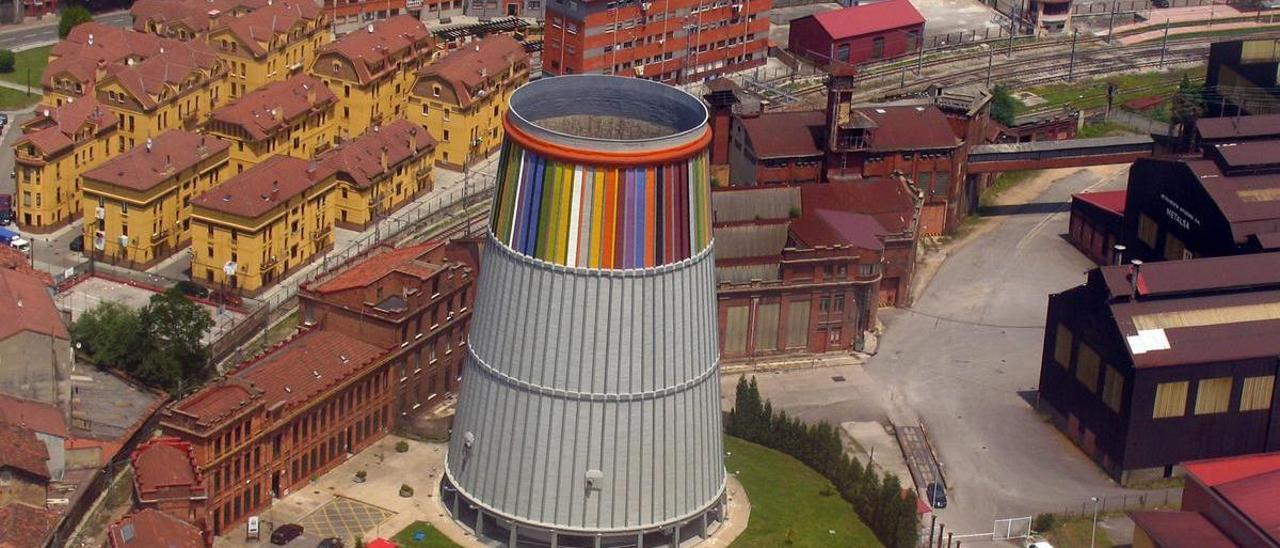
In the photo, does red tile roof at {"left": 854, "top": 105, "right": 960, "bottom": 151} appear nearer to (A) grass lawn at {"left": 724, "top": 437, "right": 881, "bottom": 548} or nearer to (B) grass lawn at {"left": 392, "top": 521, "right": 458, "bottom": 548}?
(A) grass lawn at {"left": 724, "top": 437, "right": 881, "bottom": 548}

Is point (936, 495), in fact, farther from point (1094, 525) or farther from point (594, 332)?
point (594, 332)

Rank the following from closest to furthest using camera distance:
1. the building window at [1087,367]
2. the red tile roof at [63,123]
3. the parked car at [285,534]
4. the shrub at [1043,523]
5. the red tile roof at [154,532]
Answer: the red tile roof at [154,532] < the parked car at [285,534] < the shrub at [1043,523] < the building window at [1087,367] < the red tile roof at [63,123]

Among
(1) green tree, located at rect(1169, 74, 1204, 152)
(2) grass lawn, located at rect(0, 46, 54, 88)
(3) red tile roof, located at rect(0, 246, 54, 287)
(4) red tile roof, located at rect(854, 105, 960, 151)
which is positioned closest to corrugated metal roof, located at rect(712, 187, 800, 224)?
(4) red tile roof, located at rect(854, 105, 960, 151)

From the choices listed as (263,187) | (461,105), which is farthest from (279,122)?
(263,187)

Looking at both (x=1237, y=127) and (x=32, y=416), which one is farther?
(x=1237, y=127)

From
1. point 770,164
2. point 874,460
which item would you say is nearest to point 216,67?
point 770,164

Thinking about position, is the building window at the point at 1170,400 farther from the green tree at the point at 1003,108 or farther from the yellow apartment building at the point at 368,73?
the yellow apartment building at the point at 368,73

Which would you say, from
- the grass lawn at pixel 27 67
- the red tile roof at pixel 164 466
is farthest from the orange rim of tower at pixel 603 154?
the grass lawn at pixel 27 67
